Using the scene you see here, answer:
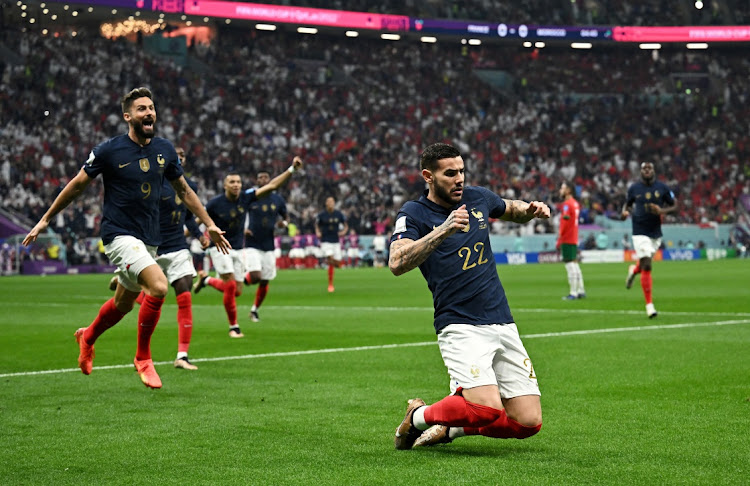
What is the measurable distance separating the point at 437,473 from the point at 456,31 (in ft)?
189

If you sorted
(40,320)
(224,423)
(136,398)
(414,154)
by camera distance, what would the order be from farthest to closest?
(414,154) → (40,320) → (136,398) → (224,423)

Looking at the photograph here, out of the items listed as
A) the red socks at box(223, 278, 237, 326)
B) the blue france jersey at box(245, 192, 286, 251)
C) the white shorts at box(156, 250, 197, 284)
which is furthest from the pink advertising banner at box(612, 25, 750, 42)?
the white shorts at box(156, 250, 197, 284)

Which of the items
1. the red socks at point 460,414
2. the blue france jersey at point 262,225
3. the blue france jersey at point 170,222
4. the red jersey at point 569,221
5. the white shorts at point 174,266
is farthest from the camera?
the red jersey at point 569,221

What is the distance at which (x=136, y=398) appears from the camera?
356 inches

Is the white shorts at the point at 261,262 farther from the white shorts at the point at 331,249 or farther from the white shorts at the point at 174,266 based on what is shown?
the white shorts at the point at 331,249

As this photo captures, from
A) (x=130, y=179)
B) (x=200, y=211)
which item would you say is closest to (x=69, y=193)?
(x=130, y=179)

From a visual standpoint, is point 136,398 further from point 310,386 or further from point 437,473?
point 437,473

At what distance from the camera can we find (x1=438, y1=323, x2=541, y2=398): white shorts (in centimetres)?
639

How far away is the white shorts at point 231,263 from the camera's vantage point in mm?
15906

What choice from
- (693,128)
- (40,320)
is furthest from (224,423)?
(693,128)

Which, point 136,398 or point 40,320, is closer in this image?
point 136,398

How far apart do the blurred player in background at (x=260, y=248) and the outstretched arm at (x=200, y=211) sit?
24.8 feet

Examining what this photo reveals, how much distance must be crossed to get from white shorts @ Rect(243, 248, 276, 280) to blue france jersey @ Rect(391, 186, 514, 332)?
1119 centimetres

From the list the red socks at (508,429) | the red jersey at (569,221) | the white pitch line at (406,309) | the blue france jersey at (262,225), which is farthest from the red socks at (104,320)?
the red jersey at (569,221)
